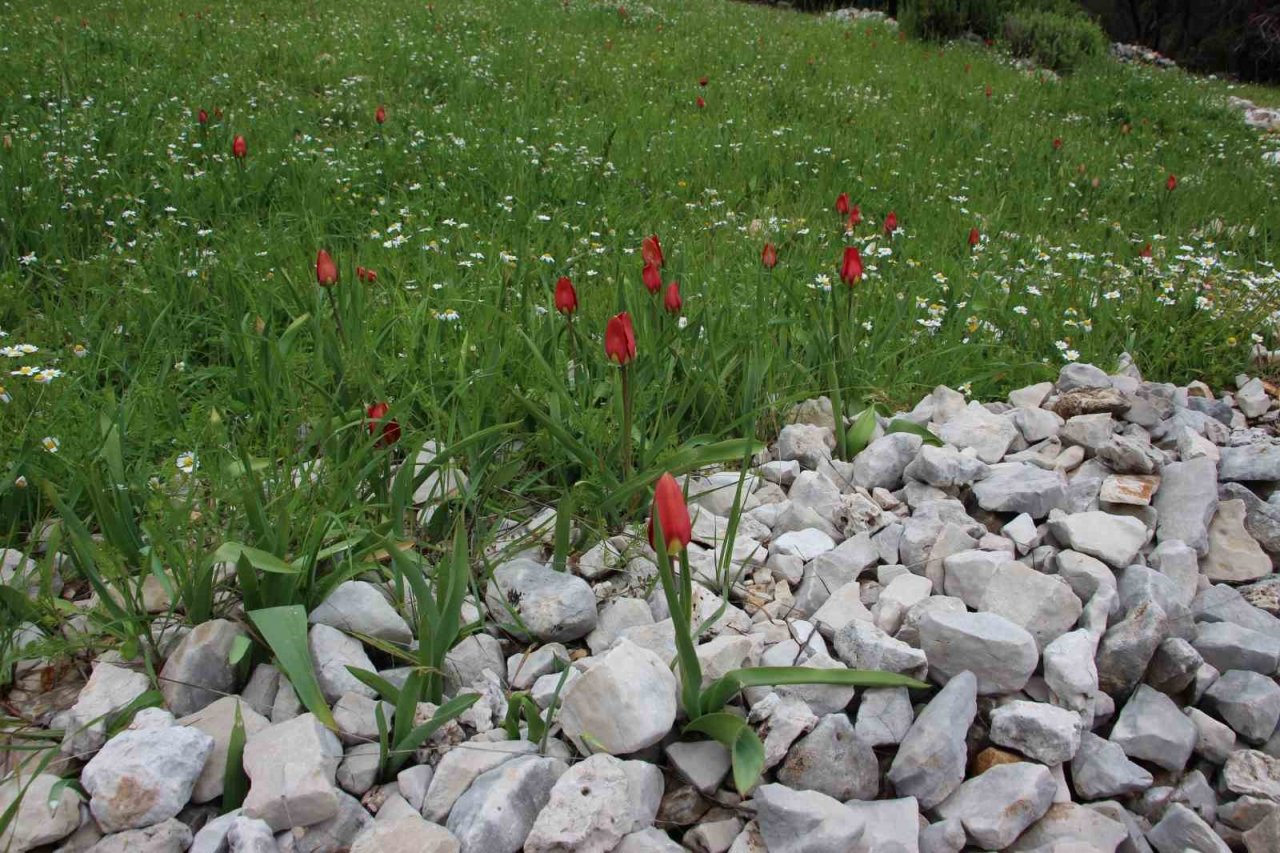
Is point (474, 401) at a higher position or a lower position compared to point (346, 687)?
higher

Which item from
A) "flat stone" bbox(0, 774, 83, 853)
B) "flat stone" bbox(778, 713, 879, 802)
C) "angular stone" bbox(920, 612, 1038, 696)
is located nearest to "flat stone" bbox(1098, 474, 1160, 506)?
"angular stone" bbox(920, 612, 1038, 696)

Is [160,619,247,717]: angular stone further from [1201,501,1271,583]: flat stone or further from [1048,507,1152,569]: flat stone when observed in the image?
[1201,501,1271,583]: flat stone

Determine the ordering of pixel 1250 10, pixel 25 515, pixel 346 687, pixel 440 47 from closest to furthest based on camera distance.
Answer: pixel 346 687 < pixel 25 515 < pixel 440 47 < pixel 1250 10

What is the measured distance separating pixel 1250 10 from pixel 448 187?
14921 millimetres

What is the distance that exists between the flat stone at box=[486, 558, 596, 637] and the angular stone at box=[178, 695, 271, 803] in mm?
469

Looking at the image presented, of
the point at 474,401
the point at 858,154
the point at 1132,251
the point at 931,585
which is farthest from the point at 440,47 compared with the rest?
the point at 931,585

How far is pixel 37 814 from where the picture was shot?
1.40 meters

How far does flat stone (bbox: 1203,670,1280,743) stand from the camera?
1.67 metres

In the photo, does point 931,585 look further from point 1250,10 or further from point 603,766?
point 1250,10

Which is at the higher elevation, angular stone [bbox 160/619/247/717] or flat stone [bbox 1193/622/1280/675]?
angular stone [bbox 160/619/247/717]

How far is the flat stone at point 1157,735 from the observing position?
1.63 metres

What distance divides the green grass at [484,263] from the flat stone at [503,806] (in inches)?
20.5

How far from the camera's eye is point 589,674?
155 cm

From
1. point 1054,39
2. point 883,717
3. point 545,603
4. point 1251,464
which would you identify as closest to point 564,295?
point 545,603
